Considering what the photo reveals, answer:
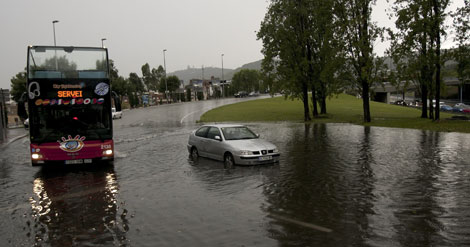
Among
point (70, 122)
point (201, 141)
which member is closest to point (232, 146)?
point (201, 141)

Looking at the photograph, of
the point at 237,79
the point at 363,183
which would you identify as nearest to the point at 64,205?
the point at 363,183

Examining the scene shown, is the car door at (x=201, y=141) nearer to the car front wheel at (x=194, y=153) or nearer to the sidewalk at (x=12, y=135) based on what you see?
the car front wheel at (x=194, y=153)

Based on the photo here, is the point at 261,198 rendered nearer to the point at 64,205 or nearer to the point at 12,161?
the point at 64,205

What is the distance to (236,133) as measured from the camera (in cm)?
1502

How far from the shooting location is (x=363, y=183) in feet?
35.4

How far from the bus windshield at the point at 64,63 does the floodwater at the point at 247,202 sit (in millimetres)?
3462

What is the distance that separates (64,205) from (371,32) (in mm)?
29930

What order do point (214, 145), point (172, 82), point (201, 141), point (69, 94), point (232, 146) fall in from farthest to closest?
point (172, 82)
point (201, 141)
point (214, 145)
point (232, 146)
point (69, 94)

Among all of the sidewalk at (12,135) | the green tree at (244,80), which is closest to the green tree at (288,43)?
the sidewalk at (12,135)

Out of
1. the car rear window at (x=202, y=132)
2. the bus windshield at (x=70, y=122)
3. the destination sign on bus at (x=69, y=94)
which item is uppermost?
the destination sign on bus at (x=69, y=94)

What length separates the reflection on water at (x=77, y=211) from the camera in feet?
22.8

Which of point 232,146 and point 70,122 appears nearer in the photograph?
point 70,122

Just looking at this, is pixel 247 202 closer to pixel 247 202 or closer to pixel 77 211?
pixel 247 202

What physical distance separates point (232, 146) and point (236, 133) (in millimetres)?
1245
